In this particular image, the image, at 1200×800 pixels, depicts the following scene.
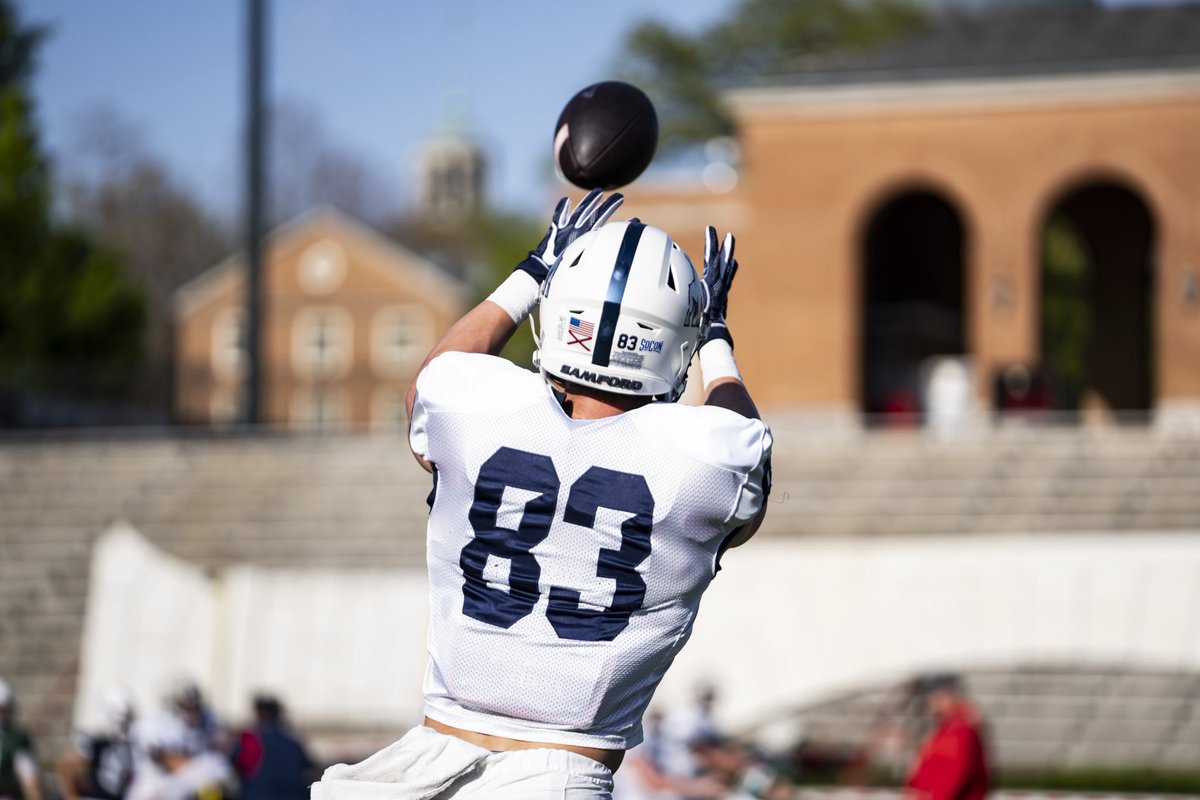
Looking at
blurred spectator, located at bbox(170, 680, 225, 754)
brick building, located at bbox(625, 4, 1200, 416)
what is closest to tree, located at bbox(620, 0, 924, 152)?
brick building, located at bbox(625, 4, 1200, 416)

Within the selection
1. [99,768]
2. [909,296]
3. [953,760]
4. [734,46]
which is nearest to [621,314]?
[953,760]

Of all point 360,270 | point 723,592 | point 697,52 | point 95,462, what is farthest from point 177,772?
point 360,270

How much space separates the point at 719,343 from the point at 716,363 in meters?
0.05

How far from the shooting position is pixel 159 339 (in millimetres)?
59031

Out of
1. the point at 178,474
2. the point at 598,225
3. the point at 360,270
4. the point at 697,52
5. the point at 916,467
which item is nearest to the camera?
the point at 598,225

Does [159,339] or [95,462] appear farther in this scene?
[159,339]

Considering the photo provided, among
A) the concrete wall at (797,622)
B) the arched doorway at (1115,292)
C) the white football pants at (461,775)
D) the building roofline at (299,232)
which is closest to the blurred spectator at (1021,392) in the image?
the concrete wall at (797,622)

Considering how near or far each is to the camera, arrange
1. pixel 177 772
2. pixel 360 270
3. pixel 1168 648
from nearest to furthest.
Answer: pixel 177 772, pixel 1168 648, pixel 360 270

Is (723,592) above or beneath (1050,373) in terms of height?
beneath

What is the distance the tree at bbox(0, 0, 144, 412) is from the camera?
34094 millimetres

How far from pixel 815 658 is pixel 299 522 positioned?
275 inches

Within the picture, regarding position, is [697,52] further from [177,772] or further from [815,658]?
[177,772]

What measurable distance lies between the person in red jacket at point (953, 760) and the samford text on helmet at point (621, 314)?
338 inches

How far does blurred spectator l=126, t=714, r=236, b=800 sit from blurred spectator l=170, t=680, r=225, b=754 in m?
0.04
